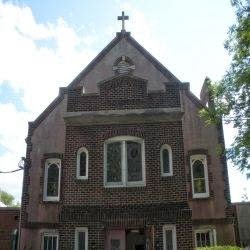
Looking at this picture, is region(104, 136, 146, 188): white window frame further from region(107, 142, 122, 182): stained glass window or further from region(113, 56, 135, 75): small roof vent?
region(113, 56, 135, 75): small roof vent

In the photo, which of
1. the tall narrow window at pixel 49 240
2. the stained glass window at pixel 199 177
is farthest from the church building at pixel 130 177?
the tall narrow window at pixel 49 240

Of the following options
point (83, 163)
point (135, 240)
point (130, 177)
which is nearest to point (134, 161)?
point (130, 177)

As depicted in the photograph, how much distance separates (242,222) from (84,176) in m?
8.86

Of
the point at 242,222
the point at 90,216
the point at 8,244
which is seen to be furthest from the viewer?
the point at 8,244

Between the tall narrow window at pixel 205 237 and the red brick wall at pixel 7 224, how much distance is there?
9.02 m

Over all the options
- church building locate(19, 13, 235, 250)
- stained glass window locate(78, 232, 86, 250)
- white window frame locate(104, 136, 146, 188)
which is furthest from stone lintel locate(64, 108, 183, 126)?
stained glass window locate(78, 232, 86, 250)

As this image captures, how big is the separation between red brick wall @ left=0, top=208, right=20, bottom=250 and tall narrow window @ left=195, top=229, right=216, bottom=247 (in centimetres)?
902

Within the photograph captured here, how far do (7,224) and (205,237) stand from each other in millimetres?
9877

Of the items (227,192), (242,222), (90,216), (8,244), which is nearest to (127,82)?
(90,216)

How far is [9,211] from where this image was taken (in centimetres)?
2072

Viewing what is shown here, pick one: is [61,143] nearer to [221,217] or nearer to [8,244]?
[8,244]

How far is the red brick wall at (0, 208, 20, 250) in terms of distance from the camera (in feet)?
67.1

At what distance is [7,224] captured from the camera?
20594 mm

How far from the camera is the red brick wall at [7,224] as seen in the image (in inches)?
805
